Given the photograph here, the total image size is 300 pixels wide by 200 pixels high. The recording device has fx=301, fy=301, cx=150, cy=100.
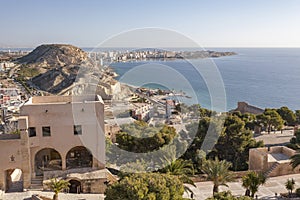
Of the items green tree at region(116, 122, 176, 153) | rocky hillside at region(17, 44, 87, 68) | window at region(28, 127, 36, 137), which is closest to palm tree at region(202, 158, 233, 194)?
green tree at region(116, 122, 176, 153)

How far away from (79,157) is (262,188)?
30.0 feet

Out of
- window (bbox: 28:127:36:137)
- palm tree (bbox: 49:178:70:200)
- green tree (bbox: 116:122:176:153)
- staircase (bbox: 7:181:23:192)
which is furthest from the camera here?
green tree (bbox: 116:122:176:153)

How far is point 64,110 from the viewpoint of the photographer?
14086 mm

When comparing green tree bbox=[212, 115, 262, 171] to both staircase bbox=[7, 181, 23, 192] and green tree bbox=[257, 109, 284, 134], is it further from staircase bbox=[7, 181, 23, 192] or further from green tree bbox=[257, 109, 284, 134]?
staircase bbox=[7, 181, 23, 192]

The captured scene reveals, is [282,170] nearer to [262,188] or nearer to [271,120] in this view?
[262,188]

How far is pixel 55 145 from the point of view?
46.6 ft

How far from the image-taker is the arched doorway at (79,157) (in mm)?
15125

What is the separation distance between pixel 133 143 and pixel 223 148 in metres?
6.01

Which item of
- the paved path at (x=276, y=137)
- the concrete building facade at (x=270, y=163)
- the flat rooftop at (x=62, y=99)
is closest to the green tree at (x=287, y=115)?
the paved path at (x=276, y=137)

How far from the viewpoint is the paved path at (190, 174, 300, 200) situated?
45.0 ft

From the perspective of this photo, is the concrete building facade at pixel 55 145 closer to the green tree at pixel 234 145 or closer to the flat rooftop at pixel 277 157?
the green tree at pixel 234 145

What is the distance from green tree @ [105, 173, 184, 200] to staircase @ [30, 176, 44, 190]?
5.24 metres

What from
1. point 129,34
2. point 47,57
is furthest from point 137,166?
point 47,57

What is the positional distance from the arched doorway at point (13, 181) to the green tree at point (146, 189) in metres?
6.29
